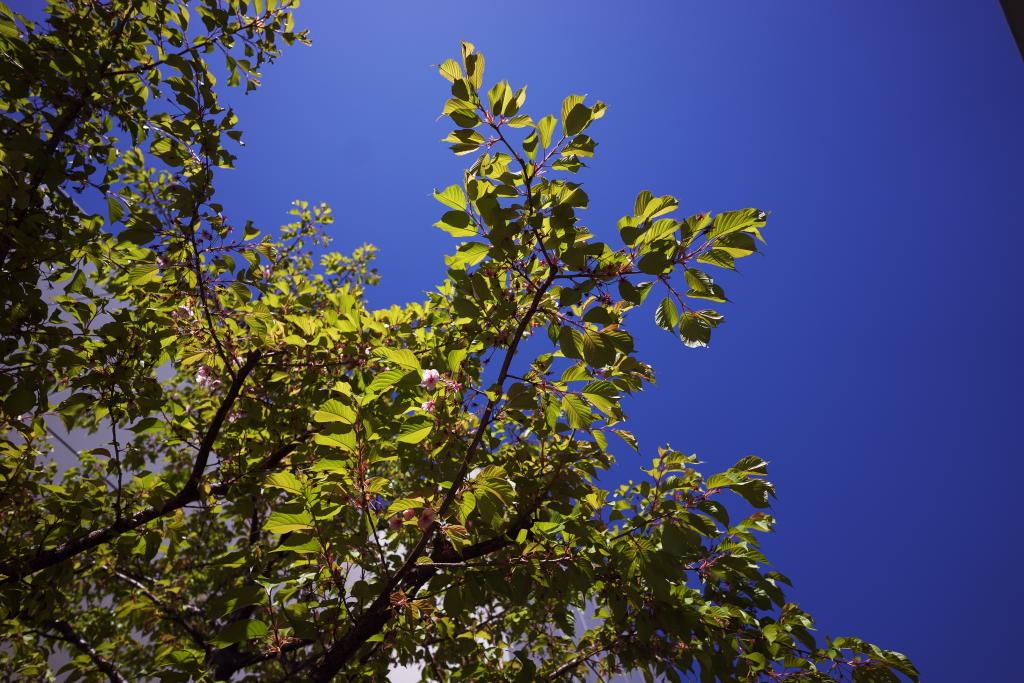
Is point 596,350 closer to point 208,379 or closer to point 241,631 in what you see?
point 241,631

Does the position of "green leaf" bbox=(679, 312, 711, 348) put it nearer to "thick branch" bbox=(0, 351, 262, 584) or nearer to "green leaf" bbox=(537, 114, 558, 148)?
"green leaf" bbox=(537, 114, 558, 148)

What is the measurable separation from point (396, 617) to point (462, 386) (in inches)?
25.3

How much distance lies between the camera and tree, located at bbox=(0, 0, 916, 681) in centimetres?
102

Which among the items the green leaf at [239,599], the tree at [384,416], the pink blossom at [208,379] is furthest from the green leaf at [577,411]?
the pink blossom at [208,379]

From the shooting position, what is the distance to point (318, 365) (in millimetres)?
2076

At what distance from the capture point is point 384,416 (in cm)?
157

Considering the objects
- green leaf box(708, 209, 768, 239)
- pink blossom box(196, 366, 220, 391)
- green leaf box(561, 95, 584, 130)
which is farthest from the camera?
pink blossom box(196, 366, 220, 391)

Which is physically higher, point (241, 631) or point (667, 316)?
point (667, 316)

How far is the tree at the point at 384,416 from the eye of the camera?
3.34 feet

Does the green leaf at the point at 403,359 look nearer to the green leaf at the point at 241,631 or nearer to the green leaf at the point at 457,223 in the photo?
the green leaf at the point at 457,223

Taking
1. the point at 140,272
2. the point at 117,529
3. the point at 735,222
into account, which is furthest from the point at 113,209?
the point at 735,222

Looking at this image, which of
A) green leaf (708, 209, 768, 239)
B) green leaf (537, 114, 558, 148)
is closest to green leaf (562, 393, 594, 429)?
green leaf (708, 209, 768, 239)

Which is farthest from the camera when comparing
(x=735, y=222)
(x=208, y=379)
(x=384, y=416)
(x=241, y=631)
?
(x=208, y=379)

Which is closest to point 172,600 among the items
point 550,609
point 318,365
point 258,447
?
point 258,447
